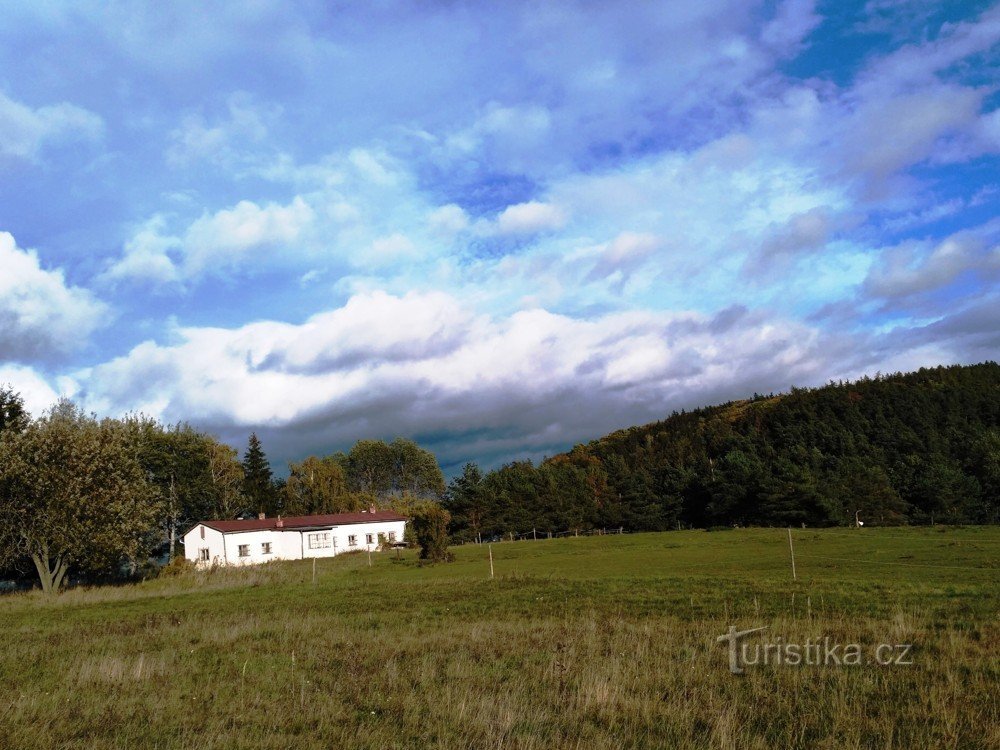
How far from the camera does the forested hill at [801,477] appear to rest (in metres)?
78.5

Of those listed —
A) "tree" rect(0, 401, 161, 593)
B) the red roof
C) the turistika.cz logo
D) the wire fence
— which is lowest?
the wire fence

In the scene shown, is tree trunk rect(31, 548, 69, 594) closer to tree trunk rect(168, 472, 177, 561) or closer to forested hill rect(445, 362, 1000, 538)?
tree trunk rect(168, 472, 177, 561)

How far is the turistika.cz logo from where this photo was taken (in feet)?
38.2

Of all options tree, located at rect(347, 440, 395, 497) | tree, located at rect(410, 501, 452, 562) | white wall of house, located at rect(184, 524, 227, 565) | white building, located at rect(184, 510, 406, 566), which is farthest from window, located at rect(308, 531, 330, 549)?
tree, located at rect(347, 440, 395, 497)

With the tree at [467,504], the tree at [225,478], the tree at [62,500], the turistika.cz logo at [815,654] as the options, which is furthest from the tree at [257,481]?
the turistika.cz logo at [815,654]

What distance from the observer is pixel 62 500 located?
4178 centimetres

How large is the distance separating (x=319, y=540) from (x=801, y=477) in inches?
2121

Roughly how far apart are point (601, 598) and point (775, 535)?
40798 mm

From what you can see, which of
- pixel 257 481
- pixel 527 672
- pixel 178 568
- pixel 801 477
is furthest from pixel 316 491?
pixel 527 672

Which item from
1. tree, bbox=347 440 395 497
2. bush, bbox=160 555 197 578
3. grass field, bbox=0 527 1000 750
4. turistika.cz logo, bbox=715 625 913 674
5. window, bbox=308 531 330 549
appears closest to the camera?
grass field, bbox=0 527 1000 750

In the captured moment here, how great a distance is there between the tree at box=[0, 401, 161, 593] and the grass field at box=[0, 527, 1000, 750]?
16.5 meters

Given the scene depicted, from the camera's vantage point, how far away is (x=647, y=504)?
92.2 m

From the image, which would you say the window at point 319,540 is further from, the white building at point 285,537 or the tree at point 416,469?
the tree at point 416,469

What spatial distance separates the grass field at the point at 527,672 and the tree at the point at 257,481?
65.5m
